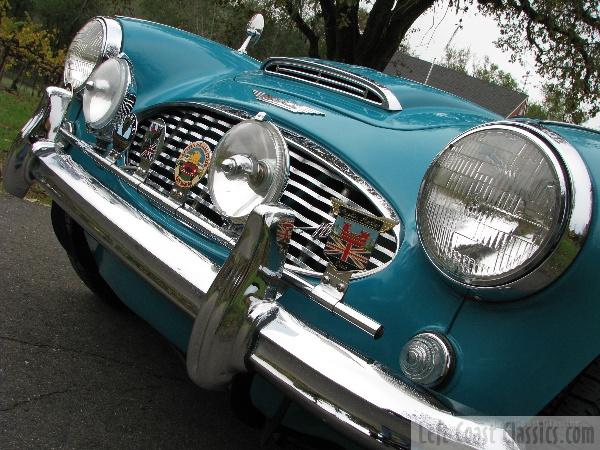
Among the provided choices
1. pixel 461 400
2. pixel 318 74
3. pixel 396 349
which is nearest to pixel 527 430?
pixel 461 400

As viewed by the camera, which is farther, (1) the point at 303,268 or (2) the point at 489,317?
(1) the point at 303,268

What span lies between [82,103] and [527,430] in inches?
78.1

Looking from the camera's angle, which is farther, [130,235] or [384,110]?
[384,110]

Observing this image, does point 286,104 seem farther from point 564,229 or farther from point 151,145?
point 564,229

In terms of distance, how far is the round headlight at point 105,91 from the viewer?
244cm

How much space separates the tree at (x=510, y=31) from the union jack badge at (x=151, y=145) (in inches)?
336

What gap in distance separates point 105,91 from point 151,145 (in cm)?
39

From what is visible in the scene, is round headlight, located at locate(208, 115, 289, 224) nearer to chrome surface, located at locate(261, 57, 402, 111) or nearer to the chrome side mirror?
chrome surface, located at locate(261, 57, 402, 111)

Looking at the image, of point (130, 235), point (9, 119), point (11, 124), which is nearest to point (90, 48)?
point (130, 235)

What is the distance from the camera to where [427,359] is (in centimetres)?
150

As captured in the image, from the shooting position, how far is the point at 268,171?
1.85 m

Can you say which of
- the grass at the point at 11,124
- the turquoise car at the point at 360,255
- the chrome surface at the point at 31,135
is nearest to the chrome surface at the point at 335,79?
the turquoise car at the point at 360,255

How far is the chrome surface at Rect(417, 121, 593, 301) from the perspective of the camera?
1.35 metres

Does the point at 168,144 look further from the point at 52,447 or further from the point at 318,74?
the point at 52,447
